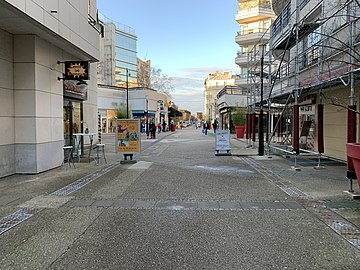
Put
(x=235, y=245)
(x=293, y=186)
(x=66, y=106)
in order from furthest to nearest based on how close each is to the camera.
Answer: (x=66, y=106) < (x=293, y=186) < (x=235, y=245)

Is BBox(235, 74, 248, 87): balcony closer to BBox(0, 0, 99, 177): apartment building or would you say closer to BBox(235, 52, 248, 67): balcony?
BBox(235, 52, 248, 67): balcony

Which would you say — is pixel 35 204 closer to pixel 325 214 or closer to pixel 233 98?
pixel 325 214

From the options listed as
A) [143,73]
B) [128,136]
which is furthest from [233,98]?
[143,73]

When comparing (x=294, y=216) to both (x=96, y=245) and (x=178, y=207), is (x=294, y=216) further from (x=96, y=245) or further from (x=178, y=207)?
(x=96, y=245)

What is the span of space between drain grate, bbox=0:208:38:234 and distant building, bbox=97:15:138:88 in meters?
57.4

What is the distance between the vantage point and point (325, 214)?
5.61 metres

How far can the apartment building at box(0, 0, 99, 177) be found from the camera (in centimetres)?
901

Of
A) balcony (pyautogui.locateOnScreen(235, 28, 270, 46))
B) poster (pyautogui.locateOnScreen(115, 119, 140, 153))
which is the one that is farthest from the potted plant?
poster (pyautogui.locateOnScreen(115, 119, 140, 153))

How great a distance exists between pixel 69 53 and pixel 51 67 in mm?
1802

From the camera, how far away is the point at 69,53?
12.5 m

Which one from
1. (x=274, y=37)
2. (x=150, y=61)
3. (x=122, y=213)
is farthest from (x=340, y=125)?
(x=150, y=61)

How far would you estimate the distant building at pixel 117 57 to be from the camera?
6316cm

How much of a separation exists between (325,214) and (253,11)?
1745 inches

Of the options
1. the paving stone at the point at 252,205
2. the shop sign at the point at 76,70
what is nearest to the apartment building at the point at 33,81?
the shop sign at the point at 76,70
